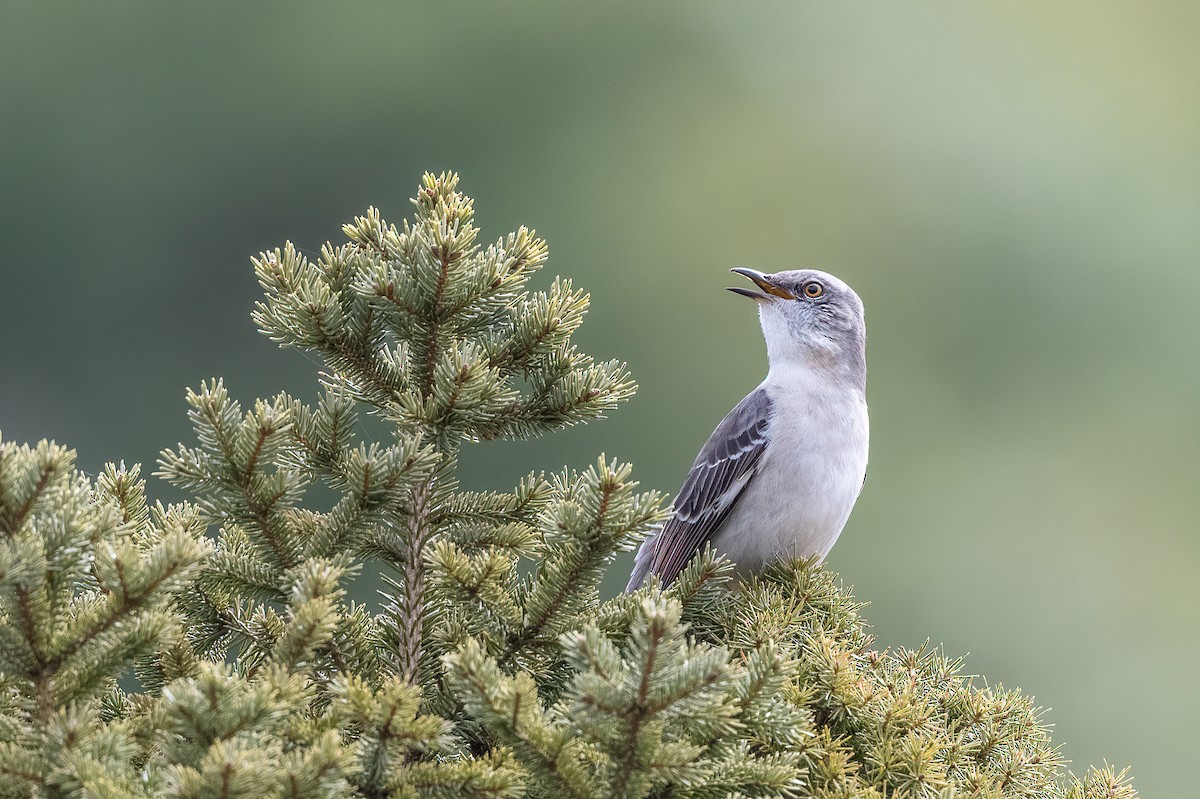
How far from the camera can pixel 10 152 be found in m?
43.1

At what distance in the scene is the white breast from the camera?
6.08 m


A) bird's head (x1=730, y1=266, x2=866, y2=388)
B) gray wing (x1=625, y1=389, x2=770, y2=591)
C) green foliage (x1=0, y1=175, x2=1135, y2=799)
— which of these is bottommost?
green foliage (x1=0, y1=175, x2=1135, y2=799)

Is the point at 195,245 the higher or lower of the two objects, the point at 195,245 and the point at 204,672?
the higher

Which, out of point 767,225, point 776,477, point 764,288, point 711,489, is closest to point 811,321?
point 764,288

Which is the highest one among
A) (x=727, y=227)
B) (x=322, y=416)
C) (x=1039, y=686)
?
(x=727, y=227)

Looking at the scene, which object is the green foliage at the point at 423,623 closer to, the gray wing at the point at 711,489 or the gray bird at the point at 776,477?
the gray bird at the point at 776,477

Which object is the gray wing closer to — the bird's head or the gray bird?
the gray bird

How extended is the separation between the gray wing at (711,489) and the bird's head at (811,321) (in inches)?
21.2

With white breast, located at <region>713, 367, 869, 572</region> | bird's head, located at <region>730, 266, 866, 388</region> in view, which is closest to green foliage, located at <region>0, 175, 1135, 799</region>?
white breast, located at <region>713, 367, 869, 572</region>

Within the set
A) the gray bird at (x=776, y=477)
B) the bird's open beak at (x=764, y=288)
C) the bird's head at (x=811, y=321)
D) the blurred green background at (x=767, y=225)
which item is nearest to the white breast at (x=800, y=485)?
the gray bird at (x=776, y=477)

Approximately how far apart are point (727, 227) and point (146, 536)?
41716 millimetres

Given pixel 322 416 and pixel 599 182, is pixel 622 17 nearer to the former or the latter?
pixel 599 182

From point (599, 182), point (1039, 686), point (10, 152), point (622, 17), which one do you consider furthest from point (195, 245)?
point (1039, 686)

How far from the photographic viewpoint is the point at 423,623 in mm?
3416
